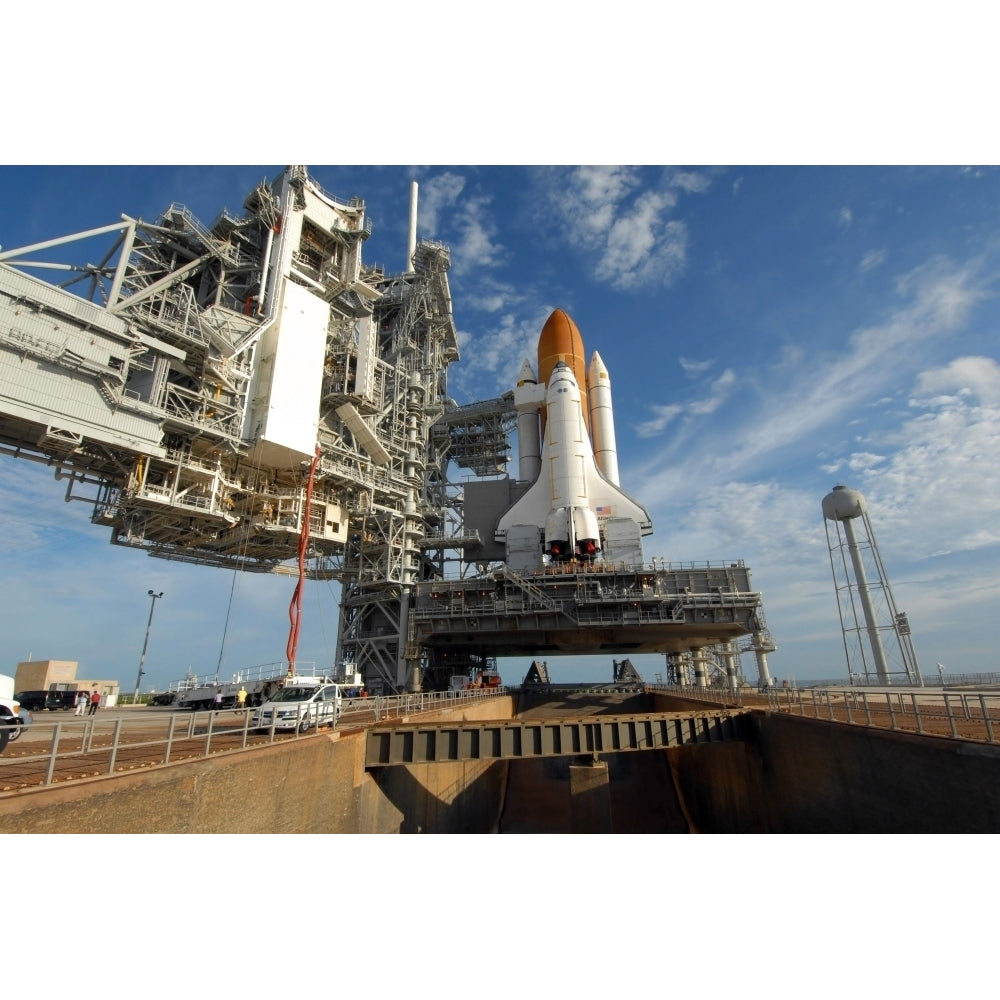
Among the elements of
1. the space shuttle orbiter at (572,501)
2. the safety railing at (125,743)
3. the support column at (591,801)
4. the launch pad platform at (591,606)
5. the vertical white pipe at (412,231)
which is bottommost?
the support column at (591,801)

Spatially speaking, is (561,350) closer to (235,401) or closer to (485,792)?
(235,401)

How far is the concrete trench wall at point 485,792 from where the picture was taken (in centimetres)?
884

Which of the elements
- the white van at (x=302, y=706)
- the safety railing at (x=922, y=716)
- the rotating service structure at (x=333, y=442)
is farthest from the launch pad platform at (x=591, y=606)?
the white van at (x=302, y=706)

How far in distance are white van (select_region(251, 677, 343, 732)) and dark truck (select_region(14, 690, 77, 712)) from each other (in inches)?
875

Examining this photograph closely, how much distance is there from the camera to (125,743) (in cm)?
1221

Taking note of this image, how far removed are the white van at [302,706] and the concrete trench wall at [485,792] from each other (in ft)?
4.53

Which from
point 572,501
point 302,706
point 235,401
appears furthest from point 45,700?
point 572,501

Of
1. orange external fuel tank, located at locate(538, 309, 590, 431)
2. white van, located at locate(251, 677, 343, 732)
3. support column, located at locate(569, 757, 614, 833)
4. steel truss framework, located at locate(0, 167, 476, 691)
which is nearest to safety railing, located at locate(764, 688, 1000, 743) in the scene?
support column, located at locate(569, 757, 614, 833)

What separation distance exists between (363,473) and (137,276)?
17.1 meters

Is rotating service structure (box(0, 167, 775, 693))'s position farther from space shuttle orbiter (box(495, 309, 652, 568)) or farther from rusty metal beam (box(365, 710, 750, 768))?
rusty metal beam (box(365, 710, 750, 768))

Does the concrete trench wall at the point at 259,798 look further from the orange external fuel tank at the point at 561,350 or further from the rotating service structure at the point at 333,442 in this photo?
the orange external fuel tank at the point at 561,350

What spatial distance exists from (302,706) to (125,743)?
14.6 feet

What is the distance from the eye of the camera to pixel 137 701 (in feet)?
133

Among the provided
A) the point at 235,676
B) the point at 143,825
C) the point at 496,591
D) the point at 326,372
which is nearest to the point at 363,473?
the point at 326,372
